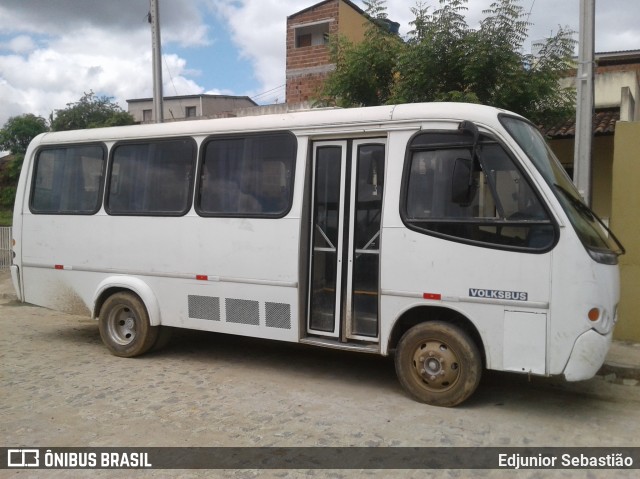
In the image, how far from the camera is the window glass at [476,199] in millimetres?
4871

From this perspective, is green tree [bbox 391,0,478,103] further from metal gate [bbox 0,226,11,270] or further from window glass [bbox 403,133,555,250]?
metal gate [bbox 0,226,11,270]

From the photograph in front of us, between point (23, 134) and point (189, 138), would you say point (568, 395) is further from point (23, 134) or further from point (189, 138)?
point (23, 134)

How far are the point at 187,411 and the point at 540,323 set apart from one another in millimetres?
3210

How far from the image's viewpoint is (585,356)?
4.68 metres

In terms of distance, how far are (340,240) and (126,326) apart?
3.20m

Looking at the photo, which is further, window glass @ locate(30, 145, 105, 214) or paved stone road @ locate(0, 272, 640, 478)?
window glass @ locate(30, 145, 105, 214)

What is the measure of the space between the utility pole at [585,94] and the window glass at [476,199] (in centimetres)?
303

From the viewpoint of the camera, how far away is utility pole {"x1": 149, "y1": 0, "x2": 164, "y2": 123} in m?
12.0

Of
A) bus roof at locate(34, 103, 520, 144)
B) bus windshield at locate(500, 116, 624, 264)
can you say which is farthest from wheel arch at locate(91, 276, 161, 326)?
bus windshield at locate(500, 116, 624, 264)

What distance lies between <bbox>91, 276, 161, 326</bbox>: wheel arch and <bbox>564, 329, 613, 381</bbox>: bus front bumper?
4.53m

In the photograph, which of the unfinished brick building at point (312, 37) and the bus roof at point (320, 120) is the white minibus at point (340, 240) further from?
the unfinished brick building at point (312, 37)

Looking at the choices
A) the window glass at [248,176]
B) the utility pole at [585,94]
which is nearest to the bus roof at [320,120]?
the window glass at [248,176]

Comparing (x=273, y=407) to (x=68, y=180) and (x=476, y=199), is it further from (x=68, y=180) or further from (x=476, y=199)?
(x=68, y=180)

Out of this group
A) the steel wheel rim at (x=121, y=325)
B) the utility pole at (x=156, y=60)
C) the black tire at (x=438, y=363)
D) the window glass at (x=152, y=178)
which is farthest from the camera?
the utility pole at (x=156, y=60)
